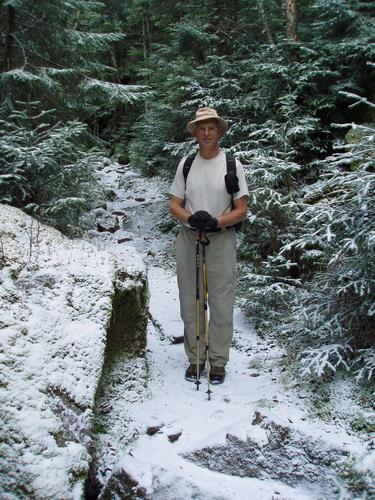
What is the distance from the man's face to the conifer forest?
1.24 meters

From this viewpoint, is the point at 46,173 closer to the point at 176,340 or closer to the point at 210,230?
the point at 176,340

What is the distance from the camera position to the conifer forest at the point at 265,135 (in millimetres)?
4410

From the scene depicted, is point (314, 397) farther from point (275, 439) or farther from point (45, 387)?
point (45, 387)

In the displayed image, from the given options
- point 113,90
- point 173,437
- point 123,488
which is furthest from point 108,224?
point 123,488

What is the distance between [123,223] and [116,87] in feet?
13.5

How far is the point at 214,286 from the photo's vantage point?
478 centimetres

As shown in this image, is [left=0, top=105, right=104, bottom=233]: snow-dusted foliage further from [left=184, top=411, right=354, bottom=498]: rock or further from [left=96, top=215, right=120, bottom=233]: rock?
[left=184, top=411, right=354, bottom=498]: rock

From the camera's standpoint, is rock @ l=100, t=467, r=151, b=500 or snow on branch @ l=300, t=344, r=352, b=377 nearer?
rock @ l=100, t=467, r=151, b=500

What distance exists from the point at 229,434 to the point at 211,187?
98.1 inches

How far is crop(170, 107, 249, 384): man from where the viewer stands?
4.55 metres

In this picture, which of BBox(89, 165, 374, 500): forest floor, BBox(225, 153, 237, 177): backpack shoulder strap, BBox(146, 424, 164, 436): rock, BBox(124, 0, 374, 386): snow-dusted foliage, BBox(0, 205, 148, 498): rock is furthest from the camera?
BBox(225, 153, 237, 177): backpack shoulder strap

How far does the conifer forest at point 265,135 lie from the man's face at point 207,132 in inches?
48.8

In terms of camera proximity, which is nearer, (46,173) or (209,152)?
(209,152)

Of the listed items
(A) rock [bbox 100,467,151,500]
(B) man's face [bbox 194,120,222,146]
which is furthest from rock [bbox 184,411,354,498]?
(B) man's face [bbox 194,120,222,146]
